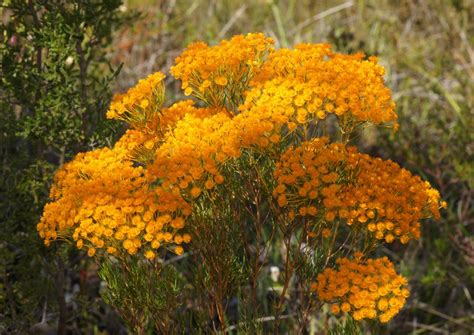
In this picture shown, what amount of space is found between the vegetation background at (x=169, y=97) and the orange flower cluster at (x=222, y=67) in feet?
2.68

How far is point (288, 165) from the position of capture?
2283 millimetres

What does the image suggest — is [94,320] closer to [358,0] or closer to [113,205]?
[113,205]

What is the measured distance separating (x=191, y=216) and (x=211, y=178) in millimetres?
265

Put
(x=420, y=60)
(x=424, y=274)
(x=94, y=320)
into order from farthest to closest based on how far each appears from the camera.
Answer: (x=420, y=60) → (x=424, y=274) → (x=94, y=320)

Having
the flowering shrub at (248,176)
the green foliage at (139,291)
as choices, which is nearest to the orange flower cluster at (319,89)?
the flowering shrub at (248,176)

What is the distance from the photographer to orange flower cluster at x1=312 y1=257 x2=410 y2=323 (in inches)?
91.3

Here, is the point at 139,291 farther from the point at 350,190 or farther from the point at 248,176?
the point at 350,190

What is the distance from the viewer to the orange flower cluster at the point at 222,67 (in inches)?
97.0

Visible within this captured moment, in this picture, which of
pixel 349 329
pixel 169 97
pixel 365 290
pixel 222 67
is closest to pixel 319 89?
pixel 222 67

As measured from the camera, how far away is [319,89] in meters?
2.32

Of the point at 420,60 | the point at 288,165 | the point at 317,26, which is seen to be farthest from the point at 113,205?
the point at 317,26

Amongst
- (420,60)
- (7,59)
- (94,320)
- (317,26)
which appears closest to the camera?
(7,59)

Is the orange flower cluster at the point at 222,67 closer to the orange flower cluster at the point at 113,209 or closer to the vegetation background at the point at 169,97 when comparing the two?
the orange flower cluster at the point at 113,209

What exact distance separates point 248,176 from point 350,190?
0.38 m
